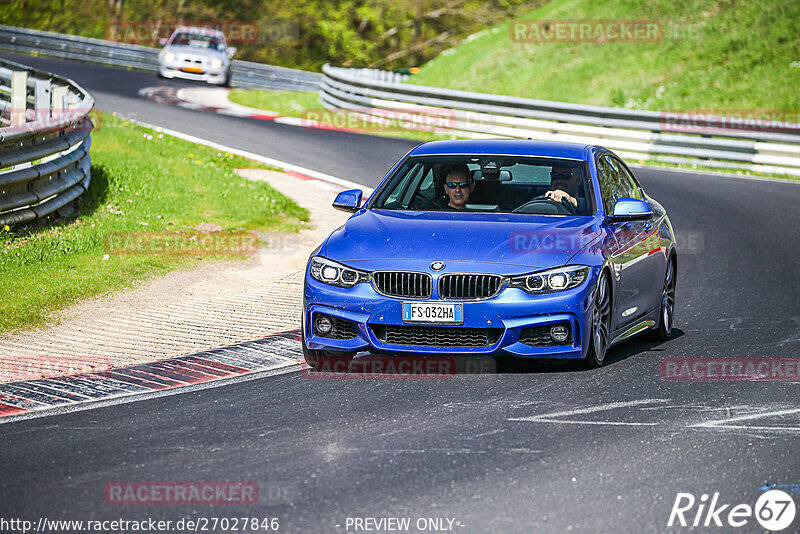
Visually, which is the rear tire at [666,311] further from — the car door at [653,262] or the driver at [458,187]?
the driver at [458,187]

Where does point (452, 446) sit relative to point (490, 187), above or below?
below

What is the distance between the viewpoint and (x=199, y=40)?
38.1m

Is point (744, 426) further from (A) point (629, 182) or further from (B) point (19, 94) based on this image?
(B) point (19, 94)

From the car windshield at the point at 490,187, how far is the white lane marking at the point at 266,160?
8.90m

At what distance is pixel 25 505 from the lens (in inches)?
211

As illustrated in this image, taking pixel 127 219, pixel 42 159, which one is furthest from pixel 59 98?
pixel 127 219

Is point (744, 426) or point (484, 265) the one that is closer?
point (744, 426)

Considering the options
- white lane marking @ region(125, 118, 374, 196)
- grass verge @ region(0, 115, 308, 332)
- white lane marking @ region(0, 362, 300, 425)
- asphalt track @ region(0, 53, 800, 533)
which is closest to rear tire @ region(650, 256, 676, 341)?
asphalt track @ region(0, 53, 800, 533)

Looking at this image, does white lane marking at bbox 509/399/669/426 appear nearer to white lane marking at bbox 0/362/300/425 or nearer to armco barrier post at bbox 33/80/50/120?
white lane marking at bbox 0/362/300/425

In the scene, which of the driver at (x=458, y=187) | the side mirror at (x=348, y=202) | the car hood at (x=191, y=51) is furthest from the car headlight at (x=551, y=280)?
the car hood at (x=191, y=51)

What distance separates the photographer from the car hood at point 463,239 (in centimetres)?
789

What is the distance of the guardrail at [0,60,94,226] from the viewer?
39.2 ft

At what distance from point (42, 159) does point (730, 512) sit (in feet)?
34.1

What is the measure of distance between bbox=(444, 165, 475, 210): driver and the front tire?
50.8 inches
